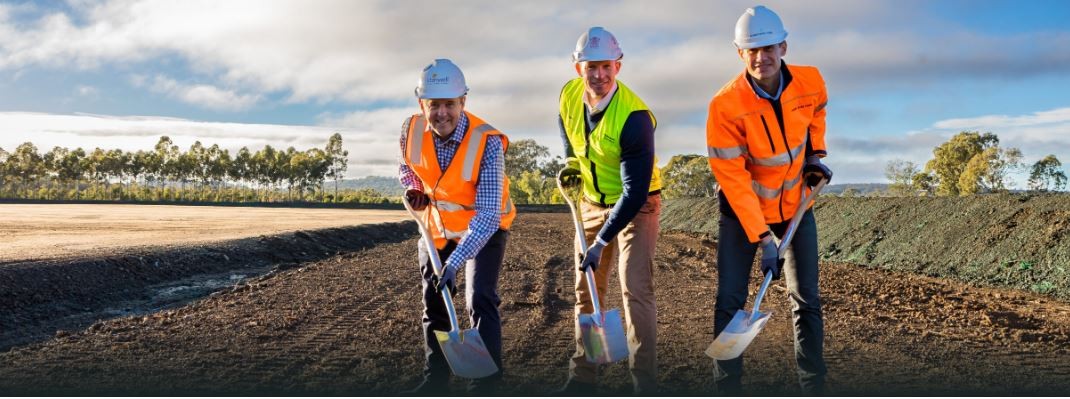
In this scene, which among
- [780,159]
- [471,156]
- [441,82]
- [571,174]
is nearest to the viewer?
[441,82]

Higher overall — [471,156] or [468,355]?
[471,156]

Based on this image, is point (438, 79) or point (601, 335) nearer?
point (438, 79)

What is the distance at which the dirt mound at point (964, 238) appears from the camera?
13516 mm

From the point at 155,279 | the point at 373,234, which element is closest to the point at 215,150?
the point at 373,234

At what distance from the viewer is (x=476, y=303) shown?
466cm

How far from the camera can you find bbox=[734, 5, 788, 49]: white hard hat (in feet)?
14.6

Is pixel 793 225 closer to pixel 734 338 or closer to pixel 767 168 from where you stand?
pixel 767 168

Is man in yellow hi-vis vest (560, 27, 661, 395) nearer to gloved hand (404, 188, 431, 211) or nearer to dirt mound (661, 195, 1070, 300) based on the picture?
gloved hand (404, 188, 431, 211)

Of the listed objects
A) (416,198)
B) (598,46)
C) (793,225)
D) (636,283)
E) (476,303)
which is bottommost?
(476,303)

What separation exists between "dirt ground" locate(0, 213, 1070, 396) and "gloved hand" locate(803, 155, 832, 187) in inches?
58.3

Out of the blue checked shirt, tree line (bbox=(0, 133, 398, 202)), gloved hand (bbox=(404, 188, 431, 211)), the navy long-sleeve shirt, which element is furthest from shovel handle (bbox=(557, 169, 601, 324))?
tree line (bbox=(0, 133, 398, 202))

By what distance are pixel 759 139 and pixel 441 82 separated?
1810mm

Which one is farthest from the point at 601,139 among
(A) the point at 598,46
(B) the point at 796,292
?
(B) the point at 796,292

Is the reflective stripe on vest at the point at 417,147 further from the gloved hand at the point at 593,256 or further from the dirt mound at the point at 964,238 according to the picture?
the dirt mound at the point at 964,238
